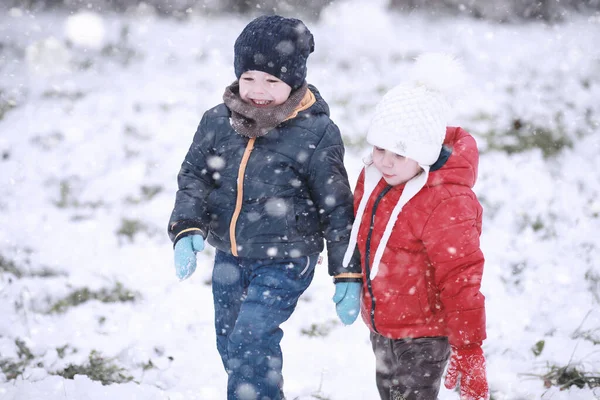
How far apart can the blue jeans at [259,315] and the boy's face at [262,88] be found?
0.74m

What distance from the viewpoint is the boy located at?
2424 millimetres

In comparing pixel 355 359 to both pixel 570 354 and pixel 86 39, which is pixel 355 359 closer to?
pixel 570 354

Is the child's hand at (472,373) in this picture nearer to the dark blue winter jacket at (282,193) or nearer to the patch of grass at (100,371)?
the dark blue winter jacket at (282,193)

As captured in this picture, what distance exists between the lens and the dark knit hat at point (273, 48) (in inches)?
93.4

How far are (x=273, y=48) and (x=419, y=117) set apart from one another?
705 mm

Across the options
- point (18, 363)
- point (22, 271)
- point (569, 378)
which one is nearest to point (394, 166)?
point (569, 378)

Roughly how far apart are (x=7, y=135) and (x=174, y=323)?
3.78 metres

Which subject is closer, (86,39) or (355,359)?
(355,359)

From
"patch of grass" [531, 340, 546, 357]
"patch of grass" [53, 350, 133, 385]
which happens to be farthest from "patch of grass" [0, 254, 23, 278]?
"patch of grass" [531, 340, 546, 357]

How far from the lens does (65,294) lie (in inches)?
156

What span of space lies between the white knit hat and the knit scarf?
1.31 feet

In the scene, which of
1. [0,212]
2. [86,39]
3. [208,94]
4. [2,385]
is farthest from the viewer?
[86,39]

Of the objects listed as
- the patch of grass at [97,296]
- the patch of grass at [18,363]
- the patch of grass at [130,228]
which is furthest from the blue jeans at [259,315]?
the patch of grass at [130,228]

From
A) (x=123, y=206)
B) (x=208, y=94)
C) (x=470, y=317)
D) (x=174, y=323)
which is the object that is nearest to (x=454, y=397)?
(x=470, y=317)
